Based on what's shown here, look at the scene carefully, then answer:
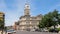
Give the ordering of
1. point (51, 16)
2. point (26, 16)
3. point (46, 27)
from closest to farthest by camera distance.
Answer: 1. point (51, 16)
2. point (46, 27)
3. point (26, 16)

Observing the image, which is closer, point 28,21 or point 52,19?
point 52,19

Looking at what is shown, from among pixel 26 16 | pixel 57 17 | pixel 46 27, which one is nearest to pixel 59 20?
pixel 57 17

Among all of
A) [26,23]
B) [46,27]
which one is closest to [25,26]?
[26,23]

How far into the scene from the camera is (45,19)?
70.9 meters

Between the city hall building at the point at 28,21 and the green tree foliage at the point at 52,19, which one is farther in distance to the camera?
the city hall building at the point at 28,21

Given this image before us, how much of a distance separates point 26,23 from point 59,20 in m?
84.7

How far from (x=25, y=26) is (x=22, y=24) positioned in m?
4.68

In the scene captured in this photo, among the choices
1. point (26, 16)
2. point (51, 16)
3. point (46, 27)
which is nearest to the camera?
point (51, 16)

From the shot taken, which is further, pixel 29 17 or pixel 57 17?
pixel 29 17

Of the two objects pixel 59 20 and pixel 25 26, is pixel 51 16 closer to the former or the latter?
pixel 59 20

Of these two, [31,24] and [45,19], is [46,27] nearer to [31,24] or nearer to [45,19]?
[45,19]

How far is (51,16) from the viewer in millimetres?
69312

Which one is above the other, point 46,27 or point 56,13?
point 56,13

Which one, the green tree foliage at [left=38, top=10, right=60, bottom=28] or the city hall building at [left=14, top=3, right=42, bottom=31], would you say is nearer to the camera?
the green tree foliage at [left=38, top=10, right=60, bottom=28]
